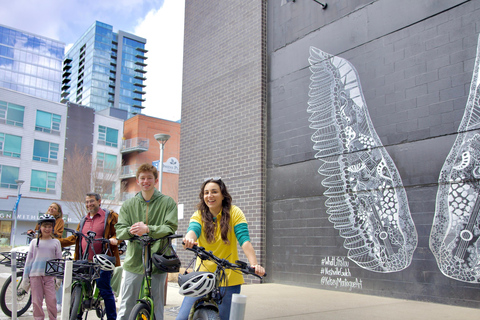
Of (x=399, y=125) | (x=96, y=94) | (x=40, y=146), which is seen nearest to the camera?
(x=399, y=125)

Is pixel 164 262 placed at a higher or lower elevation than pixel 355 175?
lower

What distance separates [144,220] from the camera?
423cm

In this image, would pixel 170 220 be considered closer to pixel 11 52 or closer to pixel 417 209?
pixel 417 209

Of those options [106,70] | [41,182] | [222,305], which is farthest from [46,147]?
[106,70]

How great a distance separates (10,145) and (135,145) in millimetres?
10944

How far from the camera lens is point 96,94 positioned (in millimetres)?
106312

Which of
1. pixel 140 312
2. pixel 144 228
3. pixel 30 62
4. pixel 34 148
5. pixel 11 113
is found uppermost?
pixel 30 62

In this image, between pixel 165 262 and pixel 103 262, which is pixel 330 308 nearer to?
pixel 103 262

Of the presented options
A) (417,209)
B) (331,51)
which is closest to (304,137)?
(331,51)

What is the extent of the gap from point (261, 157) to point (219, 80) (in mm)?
3073

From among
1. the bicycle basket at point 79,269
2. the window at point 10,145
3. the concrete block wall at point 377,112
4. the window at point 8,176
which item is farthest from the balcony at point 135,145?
the bicycle basket at point 79,269

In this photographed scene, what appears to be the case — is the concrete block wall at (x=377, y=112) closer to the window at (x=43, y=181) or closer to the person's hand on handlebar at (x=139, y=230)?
the person's hand on handlebar at (x=139, y=230)

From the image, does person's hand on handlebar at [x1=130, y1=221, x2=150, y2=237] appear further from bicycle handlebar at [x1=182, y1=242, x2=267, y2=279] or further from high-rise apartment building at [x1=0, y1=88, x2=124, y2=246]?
high-rise apartment building at [x1=0, y1=88, x2=124, y2=246]

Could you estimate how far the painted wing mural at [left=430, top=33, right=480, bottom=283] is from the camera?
6.38m
